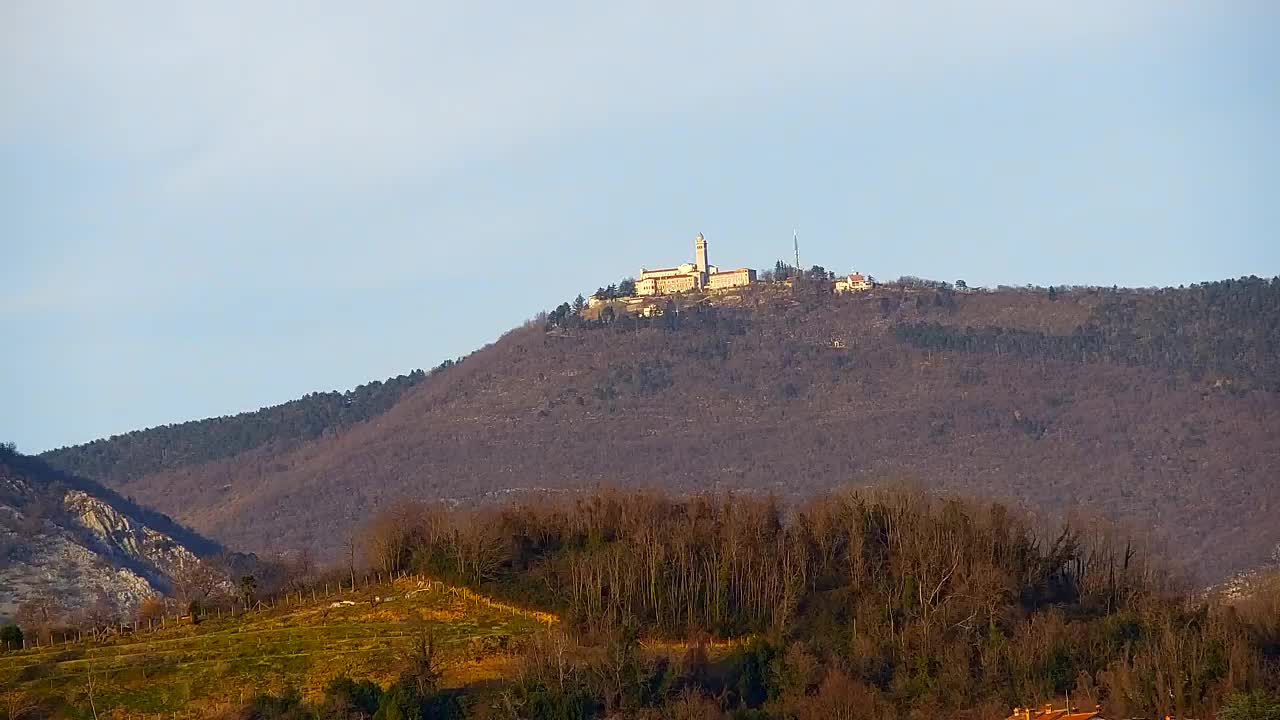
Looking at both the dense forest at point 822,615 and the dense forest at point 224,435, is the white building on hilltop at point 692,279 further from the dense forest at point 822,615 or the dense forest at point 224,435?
the dense forest at point 822,615

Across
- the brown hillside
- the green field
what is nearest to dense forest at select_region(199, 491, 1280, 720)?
the green field

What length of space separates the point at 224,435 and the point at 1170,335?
85210mm

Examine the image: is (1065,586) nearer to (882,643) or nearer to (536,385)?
(882,643)

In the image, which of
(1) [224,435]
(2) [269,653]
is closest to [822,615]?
(2) [269,653]

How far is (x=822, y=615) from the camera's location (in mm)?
65188

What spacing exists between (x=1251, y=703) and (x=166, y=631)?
34.3 metres

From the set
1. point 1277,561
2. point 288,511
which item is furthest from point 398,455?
point 1277,561

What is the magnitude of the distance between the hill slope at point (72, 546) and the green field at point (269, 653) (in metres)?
24.9

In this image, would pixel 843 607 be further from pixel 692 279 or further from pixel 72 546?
pixel 692 279

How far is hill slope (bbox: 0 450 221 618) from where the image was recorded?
9419cm

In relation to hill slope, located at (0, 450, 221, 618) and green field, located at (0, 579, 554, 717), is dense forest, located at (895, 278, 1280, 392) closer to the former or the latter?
hill slope, located at (0, 450, 221, 618)

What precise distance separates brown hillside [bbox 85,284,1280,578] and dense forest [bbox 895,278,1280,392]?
5.03 feet

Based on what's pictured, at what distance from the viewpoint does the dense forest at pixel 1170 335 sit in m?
146

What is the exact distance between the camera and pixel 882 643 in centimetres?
6209
